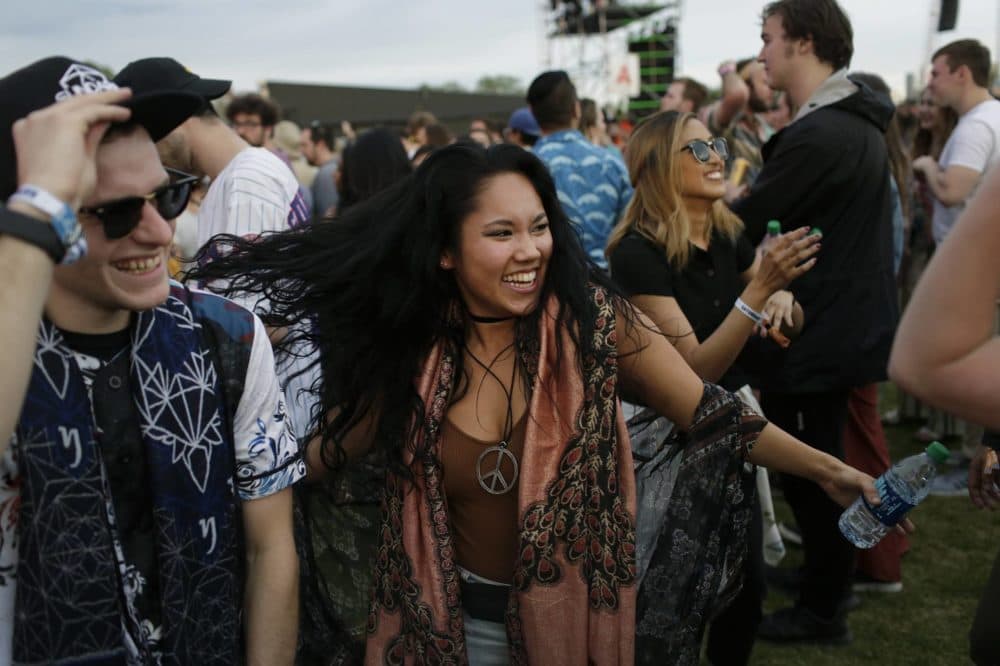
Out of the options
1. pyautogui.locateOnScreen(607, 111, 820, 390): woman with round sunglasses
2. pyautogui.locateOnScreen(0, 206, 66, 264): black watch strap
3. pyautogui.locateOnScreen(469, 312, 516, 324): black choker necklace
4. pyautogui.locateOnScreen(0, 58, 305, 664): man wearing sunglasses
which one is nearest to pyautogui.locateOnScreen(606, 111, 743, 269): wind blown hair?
pyautogui.locateOnScreen(607, 111, 820, 390): woman with round sunglasses

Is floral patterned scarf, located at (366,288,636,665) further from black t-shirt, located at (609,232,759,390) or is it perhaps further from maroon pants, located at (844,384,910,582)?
maroon pants, located at (844,384,910,582)

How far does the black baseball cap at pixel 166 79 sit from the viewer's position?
9.55 ft

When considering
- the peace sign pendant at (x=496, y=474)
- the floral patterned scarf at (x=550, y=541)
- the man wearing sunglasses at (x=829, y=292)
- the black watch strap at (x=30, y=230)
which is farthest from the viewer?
the man wearing sunglasses at (x=829, y=292)

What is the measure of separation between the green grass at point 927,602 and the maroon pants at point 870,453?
5.3 inches

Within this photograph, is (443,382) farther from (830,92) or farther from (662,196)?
(830,92)

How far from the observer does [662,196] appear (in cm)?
374

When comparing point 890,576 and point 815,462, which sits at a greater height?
point 815,462

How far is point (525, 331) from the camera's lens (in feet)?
8.34

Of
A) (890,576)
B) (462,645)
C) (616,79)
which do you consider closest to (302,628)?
(462,645)

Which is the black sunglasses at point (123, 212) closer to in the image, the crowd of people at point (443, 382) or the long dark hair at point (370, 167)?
the crowd of people at point (443, 382)

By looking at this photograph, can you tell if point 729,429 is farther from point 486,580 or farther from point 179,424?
point 179,424

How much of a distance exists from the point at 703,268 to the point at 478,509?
1636 millimetres

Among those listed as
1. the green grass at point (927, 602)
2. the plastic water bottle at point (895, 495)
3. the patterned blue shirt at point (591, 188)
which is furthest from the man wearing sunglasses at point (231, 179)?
the green grass at point (927, 602)

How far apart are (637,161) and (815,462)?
1707 mm
